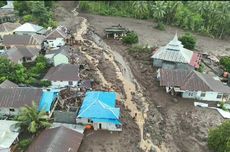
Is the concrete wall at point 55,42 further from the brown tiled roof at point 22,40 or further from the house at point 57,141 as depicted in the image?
the house at point 57,141

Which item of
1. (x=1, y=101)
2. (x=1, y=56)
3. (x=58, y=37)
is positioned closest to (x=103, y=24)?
(x=58, y=37)

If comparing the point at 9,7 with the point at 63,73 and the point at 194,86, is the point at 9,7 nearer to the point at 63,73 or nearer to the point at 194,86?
the point at 63,73

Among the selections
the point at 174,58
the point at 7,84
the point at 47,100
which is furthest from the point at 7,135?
the point at 174,58

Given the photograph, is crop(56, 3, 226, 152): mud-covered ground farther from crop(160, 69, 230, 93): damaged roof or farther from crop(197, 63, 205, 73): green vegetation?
crop(197, 63, 205, 73): green vegetation

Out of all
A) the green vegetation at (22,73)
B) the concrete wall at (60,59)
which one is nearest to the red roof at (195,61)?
the concrete wall at (60,59)

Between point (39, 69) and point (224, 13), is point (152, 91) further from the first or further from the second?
point (224, 13)

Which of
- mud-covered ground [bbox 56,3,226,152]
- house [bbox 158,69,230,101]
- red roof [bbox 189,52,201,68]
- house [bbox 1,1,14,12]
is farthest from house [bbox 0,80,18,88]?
house [bbox 1,1,14,12]
